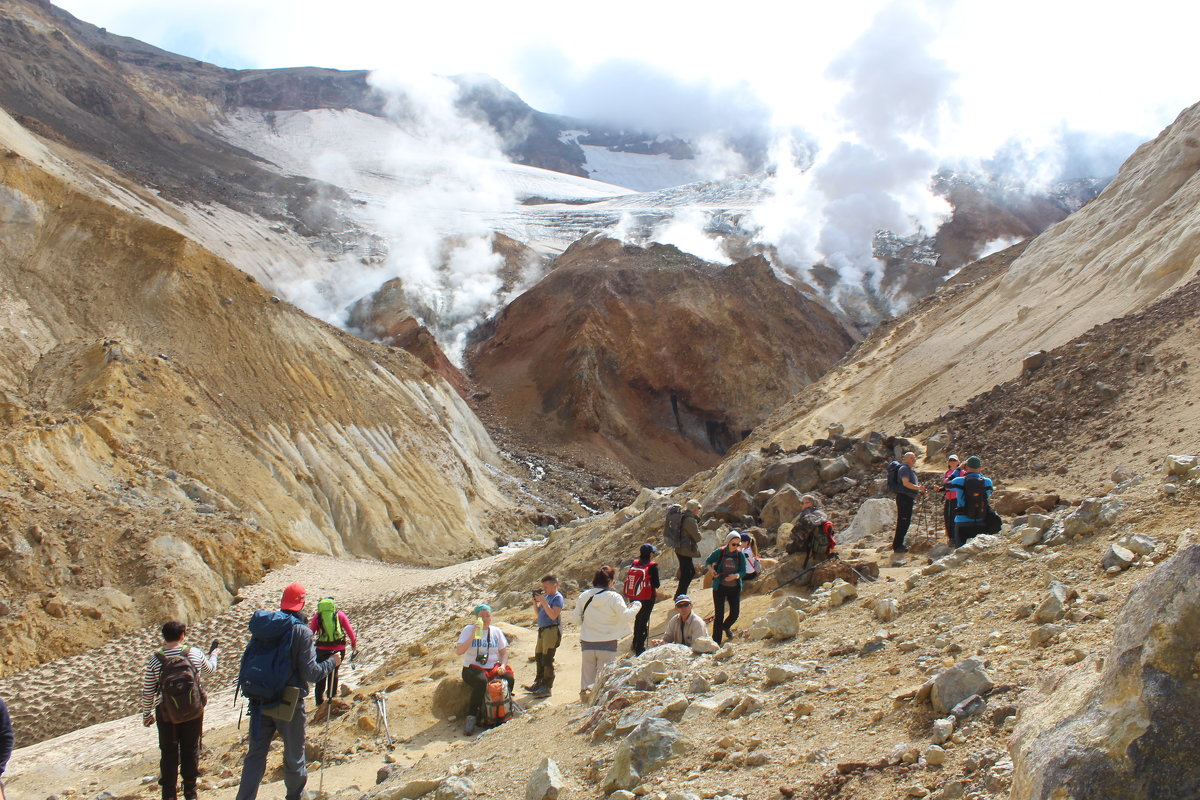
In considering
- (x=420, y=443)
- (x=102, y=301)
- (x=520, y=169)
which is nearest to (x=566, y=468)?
(x=420, y=443)

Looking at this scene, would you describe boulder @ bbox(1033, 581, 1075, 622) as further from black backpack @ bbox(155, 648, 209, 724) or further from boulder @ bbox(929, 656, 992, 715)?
black backpack @ bbox(155, 648, 209, 724)

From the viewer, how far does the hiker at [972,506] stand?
8.71 m

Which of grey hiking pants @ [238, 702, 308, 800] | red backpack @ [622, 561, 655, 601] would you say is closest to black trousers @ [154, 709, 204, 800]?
grey hiking pants @ [238, 702, 308, 800]

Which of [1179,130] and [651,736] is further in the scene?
[1179,130]

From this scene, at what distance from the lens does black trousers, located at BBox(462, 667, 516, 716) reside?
7371mm

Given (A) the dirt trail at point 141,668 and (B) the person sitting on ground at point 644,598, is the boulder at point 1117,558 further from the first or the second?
(A) the dirt trail at point 141,668

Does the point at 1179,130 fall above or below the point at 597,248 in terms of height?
below

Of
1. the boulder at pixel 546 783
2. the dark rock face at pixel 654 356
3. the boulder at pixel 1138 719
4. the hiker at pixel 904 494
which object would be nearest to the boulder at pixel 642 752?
the boulder at pixel 546 783

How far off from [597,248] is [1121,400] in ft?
171

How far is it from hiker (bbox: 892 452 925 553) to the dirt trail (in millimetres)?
7564

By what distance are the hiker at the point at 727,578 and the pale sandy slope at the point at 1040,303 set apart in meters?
12.8

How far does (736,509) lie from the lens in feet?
46.0

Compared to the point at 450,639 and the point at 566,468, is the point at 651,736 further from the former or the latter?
the point at 566,468

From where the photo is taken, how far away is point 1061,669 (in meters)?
3.84
